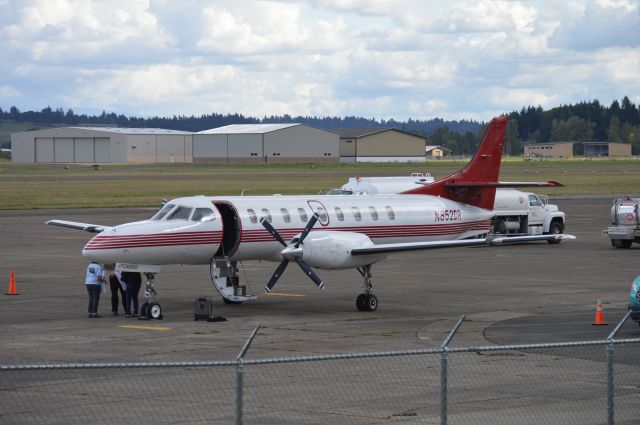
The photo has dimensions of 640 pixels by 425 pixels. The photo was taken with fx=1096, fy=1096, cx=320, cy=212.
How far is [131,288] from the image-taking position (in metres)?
28.6

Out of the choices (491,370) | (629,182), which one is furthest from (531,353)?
(629,182)

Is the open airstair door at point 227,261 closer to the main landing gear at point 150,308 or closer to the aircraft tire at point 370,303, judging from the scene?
the main landing gear at point 150,308

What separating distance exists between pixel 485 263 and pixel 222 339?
2035cm

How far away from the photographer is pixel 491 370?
19.4 meters

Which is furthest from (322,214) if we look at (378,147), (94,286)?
(378,147)

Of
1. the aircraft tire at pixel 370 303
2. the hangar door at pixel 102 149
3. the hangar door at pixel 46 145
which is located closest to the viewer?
the aircraft tire at pixel 370 303

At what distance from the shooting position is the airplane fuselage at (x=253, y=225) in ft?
93.0

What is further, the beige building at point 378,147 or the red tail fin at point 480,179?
the beige building at point 378,147

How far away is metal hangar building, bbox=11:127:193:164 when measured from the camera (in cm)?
19275

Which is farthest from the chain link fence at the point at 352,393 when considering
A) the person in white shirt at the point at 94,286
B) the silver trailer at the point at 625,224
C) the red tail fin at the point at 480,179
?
the silver trailer at the point at 625,224

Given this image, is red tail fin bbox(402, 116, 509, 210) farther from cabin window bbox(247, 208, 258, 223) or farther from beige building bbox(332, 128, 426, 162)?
beige building bbox(332, 128, 426, 162)

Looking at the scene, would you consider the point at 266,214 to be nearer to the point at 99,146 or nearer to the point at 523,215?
the point at 523,215

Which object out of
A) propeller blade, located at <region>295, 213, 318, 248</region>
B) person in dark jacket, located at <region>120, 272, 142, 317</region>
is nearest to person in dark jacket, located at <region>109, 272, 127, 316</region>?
person in dark jacket, located at <region>120, 272, 142, 317</region>

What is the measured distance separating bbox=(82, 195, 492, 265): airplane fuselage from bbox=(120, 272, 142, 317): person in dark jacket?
1.54 feet
